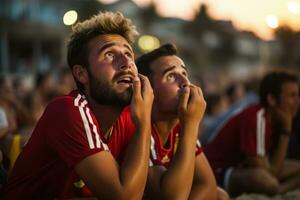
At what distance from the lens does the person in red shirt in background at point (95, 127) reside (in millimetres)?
2930

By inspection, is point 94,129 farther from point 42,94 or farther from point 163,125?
point 42,94

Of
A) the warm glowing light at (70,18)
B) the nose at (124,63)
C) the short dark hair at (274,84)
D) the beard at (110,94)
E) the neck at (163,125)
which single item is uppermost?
the warm glowing light at (70,18)

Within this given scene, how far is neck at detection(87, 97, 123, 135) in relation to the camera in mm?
3363

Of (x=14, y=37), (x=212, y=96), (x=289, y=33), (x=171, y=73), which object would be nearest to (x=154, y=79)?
(x=171, y=73)

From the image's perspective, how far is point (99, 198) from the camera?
296cm

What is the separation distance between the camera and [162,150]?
3.99 meters

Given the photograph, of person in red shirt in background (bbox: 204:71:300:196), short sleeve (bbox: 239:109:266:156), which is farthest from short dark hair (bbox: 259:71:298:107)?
short sleeve (bbox: 239:109:266:156)

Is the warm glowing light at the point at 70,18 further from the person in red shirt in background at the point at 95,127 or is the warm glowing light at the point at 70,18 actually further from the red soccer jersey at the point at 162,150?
the red soccer jersey at the point at 162,150

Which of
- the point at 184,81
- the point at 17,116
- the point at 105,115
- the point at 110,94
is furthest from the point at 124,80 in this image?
the point at 17,116

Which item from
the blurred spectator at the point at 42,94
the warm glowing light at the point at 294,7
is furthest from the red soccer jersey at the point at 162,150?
the warm glowing light at the point at 294,7

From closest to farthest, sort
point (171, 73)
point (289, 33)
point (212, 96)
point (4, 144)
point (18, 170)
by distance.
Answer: point (18, 170) < point (171, 73) < point (4, 144) < point (212, 96) < point (289, 33)

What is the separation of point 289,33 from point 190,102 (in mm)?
46737

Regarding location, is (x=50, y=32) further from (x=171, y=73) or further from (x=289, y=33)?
(x=171, y=73)

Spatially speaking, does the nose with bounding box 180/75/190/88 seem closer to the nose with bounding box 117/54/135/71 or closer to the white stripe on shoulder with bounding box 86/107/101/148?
the nose with bounding box 117/54/135/71
